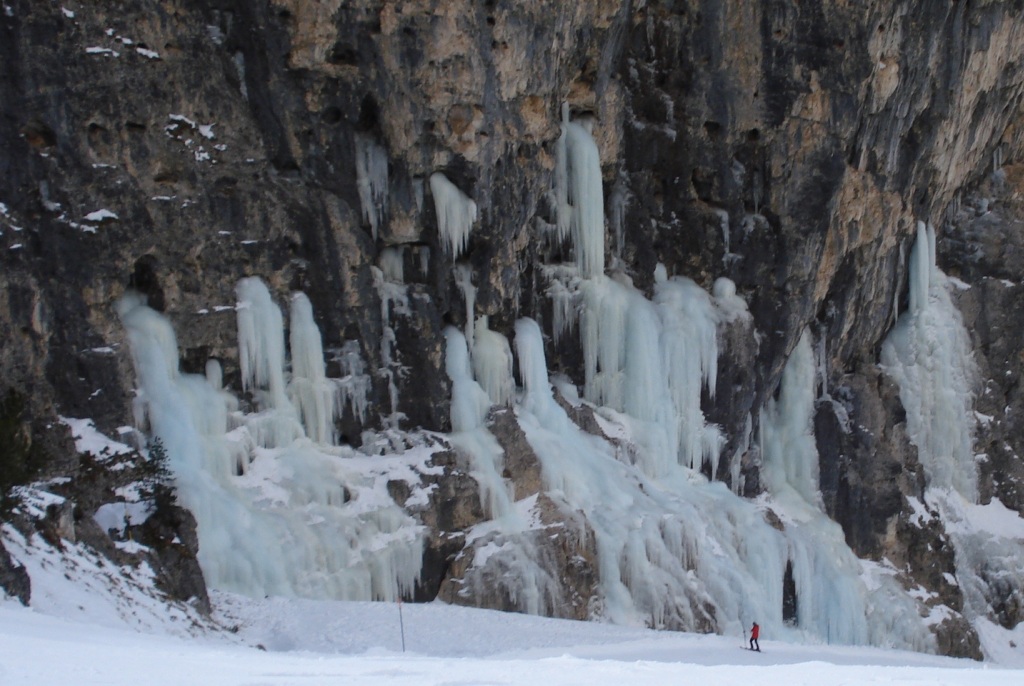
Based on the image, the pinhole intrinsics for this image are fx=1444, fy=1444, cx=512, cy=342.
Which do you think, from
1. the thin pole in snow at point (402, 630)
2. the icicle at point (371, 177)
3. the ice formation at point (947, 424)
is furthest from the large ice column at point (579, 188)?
the thin pole in snow at point (402, 630)

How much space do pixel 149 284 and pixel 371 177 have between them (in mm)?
4389

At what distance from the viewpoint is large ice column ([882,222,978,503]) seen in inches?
1345

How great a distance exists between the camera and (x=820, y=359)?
3269 centimetres

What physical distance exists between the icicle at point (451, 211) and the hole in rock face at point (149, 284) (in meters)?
5.14

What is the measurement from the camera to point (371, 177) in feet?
84.0

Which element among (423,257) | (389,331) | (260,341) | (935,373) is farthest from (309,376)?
(935,373)

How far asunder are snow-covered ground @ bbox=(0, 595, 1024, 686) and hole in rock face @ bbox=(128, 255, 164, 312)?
17.1 feet

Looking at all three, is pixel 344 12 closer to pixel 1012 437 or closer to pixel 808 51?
pixel 808 51

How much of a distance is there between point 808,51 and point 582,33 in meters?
5.49

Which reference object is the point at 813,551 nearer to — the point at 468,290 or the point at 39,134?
the point at 468,290

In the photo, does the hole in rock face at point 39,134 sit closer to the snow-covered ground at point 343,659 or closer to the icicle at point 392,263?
the icicle at point 392,263

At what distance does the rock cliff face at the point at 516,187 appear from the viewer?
74.5ft

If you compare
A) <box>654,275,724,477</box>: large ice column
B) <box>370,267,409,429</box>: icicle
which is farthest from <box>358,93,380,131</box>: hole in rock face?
<box>654,275,724,477</box>: large ice column

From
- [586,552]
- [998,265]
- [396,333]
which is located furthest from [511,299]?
[998,265]
